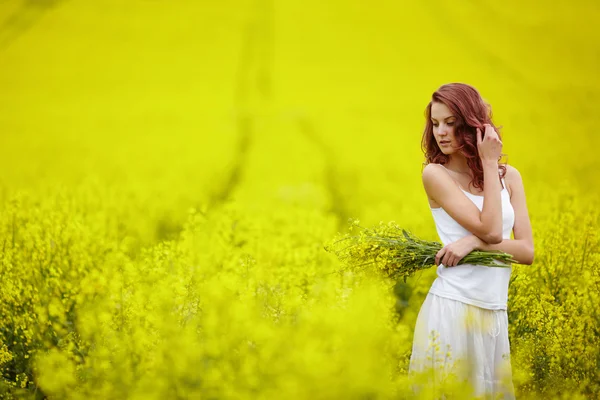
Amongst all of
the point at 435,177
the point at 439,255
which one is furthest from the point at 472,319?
the point at 435,177

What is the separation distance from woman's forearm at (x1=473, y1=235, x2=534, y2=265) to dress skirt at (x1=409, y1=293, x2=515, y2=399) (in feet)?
0.64

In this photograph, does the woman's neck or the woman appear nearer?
the woman

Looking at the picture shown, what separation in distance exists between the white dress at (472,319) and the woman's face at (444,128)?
0.56ft

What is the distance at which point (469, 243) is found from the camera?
92.2 inches

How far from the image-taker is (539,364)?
9.94ft

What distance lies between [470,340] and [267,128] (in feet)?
7.86

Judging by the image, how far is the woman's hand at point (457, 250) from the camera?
2328mm

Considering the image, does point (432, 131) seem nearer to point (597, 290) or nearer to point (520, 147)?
point (597, 290)

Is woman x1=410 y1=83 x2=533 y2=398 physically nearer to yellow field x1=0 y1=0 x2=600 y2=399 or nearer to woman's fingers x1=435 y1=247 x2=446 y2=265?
woman's fingers x1=435 y1=247 x2=446 y2=265

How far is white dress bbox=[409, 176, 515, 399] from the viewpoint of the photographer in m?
2.39

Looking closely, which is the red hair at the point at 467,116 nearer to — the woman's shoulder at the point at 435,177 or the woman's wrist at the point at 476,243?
the woman's shoulder at the point at 435,177

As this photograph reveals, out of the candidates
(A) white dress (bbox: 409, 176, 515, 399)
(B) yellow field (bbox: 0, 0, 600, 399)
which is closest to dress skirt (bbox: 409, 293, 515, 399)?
(A) white dress (bbox: 409, 176, 515, 399)

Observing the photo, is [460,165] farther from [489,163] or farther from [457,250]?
[457,250]

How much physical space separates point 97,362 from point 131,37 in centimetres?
264
